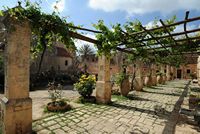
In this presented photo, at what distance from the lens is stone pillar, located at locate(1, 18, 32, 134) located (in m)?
3.56

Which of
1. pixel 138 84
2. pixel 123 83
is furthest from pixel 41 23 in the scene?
pixel 138 84

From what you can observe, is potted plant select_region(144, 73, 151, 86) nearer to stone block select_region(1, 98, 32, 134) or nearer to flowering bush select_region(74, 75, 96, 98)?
flowering bush select_region(74, 75, 96, 98)

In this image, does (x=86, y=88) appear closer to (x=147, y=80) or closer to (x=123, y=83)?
(x=123, y=83)

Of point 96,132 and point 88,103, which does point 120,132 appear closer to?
point 96,132

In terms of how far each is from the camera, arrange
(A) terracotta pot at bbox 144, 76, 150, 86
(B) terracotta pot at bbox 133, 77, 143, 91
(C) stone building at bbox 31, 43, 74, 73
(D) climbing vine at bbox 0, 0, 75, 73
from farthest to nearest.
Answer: (C) stone building at bbox 31, 43, 74, 73
(A) terracotta pot at bbox 144, 76, 150, 86
(B) terracotta pot at bbox 133, 77, 143, 91
(D) climbing vine at bbox 0, 0, 75, 73

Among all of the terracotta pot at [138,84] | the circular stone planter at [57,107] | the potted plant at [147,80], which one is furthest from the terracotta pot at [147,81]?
the circular stone planter at [57,107]

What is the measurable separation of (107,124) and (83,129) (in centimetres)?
80

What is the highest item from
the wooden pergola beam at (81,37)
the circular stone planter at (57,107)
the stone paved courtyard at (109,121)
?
the wooden pergola beam at (81,37)

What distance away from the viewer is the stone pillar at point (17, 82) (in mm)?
3564

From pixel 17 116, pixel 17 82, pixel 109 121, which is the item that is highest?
pixel 17 82

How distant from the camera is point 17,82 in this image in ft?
12.2

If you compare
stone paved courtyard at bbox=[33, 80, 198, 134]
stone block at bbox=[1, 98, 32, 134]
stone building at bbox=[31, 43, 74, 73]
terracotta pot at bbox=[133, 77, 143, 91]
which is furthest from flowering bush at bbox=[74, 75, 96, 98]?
stone building at bbox=[31, 43, 74, 73]

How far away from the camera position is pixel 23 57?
12.4 ft

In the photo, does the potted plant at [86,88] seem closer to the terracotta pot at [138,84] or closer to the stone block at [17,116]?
the stone block at [17,116]
